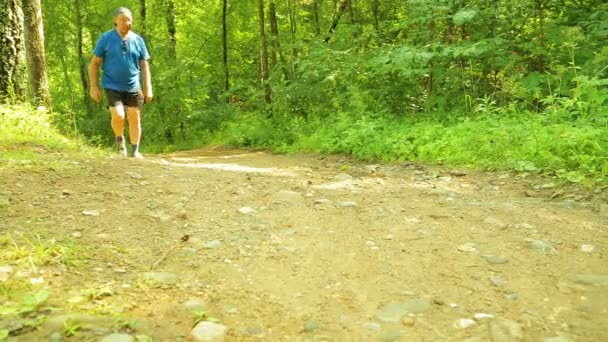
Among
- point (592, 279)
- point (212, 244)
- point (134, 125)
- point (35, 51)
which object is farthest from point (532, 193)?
point (35, 51)

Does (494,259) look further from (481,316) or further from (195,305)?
(195,305)

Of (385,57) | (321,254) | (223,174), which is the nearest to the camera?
(321,254)

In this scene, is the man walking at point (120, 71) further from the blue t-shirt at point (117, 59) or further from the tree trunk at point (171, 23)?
the tree trunk at point (171, 23)

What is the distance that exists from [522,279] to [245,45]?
1945cm

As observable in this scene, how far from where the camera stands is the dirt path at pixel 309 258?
2348 millimetres

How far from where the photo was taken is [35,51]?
7.54 meters

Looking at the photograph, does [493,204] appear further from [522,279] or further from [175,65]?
[175,65]

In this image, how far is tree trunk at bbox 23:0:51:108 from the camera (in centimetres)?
748

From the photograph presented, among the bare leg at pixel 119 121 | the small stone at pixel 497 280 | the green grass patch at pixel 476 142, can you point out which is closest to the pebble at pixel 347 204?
the small stone at pixel 497 280

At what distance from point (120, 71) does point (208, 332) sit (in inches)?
201

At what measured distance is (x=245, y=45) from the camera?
68.5ft

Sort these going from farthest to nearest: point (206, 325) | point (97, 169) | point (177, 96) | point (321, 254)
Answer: point (177, 96), point (97, 169), point (321, 254), point (206, 325)

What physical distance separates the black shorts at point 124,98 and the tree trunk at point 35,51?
62.5 inches

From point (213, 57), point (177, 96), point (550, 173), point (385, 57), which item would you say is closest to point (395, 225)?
point (550, 173)
